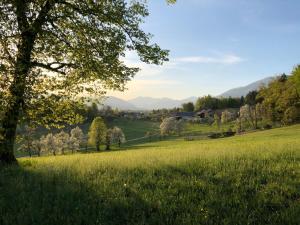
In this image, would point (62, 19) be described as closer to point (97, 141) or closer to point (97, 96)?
point (97, 96)

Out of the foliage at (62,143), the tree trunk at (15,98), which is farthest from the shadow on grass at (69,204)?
the foliage at (62,143)

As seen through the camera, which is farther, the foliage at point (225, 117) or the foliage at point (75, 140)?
the foliage at point (225, 117)

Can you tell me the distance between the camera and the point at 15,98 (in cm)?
1327

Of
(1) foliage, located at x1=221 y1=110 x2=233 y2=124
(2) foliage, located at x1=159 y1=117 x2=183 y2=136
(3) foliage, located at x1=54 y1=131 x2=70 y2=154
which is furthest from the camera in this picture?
(1) foliage, located at x1=221 y1=110 x2=233 y2=124

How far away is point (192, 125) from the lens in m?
192

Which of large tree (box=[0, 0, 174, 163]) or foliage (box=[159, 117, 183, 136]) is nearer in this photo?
large tree (box=[0, 0, 174, 163])

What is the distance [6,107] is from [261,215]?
35.7ft

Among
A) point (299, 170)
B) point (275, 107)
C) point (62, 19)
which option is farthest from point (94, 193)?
point (275, 107)

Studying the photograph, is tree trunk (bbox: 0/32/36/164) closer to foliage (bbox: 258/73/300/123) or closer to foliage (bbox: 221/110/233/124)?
foliage (bbox: 258/73/300/123)

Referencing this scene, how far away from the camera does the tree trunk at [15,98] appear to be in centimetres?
1355

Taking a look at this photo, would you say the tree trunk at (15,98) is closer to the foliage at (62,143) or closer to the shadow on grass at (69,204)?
the shadow on grass at (69,204)

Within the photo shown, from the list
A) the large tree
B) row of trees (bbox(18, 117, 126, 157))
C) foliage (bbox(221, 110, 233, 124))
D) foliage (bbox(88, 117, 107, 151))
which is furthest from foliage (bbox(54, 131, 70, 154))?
the large tree

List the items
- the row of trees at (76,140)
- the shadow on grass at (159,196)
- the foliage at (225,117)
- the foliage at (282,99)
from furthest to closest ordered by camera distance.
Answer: the foliage at (225,117), the row of trees at (76,140), the foliage at (282,99), the shadow on grass at (159,196)

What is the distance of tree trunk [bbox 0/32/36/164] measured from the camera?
13.5 m
